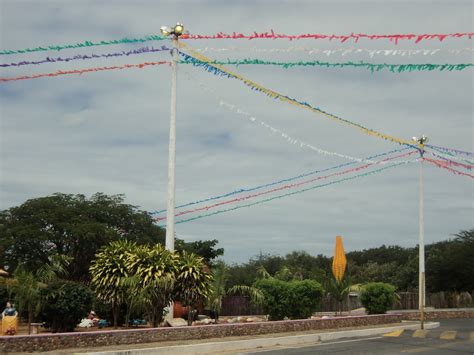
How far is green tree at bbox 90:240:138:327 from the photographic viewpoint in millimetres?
20594

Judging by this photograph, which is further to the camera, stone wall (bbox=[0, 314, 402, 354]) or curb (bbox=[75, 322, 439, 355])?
curb (bbox=[75, 322, 439, 355])

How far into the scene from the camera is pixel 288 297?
2591cm

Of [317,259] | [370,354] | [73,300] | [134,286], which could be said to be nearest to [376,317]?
[370,354]

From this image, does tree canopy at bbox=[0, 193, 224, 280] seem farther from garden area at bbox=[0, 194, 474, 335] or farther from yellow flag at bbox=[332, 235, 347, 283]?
yellow flag at bbox=[332, 235, 347, 283]

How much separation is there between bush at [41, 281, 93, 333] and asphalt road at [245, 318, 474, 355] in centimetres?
556

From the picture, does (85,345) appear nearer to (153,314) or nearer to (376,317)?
(153,314)

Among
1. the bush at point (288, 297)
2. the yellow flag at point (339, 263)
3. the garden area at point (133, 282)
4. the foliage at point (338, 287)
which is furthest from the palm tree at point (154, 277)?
the yellow flag at point (339, 263)

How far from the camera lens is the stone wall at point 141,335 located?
15.6 m

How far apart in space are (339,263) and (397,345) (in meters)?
12.4

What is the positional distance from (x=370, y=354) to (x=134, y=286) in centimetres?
752

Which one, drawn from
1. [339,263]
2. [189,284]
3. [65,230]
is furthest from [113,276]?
[65,230]

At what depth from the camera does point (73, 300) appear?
18.5 meters

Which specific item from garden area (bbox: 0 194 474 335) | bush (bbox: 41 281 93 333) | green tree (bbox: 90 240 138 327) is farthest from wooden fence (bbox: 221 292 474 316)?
bush (bbox: 41 281 93 333)

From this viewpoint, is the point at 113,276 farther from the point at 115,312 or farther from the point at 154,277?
the point at 154,277
